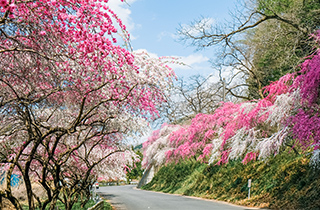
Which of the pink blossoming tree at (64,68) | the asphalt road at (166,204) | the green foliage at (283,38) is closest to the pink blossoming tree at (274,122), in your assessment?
the green foliage at (283,38)

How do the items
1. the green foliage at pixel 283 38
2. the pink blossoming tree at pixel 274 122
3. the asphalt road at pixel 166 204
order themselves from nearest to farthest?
1. the pink blossoming tree at pixel 274 122
2. the asphalt road at pixel 166 204
3. the green foliage at pixel 283 38

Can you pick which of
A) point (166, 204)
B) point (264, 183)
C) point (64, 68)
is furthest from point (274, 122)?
point (64, 68)

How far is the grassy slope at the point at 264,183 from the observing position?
1432 centimetres

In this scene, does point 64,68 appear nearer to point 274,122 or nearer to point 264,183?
point 274,122

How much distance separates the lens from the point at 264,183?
18.6 metres

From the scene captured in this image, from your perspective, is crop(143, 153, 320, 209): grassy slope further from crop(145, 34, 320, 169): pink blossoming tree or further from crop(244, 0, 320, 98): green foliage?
crop(244, 0, 320, 98): green foliage

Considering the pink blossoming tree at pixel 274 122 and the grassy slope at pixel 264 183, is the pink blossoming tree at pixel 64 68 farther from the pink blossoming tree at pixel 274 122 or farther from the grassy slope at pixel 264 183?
the grassy slope at pixel 264 183

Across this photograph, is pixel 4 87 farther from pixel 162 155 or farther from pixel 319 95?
pixel 162 155

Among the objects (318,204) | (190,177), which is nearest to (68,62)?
(318,204)

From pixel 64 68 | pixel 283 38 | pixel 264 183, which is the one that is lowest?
pixel 264 183

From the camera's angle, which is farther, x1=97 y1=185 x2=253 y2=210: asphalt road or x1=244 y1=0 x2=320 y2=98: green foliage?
x1=244 y1=0 x2=320 y2=98: green foliage

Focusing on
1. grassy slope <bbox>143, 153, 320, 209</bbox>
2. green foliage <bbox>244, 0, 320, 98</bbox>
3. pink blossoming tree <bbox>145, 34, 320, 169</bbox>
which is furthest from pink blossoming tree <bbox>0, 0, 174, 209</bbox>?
grassy slope <bbox>143, 153, 320, 209</bbox>

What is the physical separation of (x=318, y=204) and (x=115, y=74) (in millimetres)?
10271

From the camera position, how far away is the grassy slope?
14320mm
